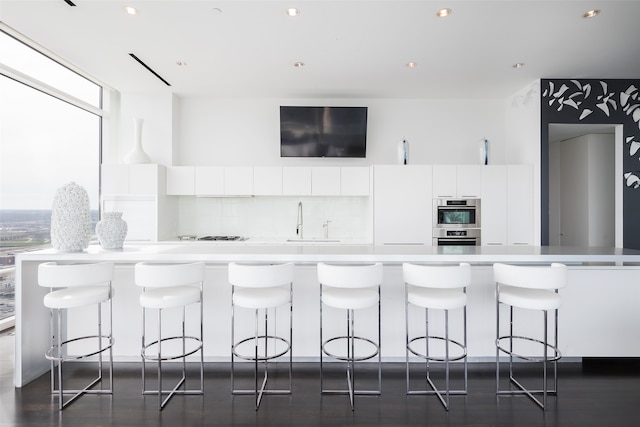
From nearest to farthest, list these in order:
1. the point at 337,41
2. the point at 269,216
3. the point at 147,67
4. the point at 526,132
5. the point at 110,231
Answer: the point at 110,231
the point at 337,41
the point at 147,67
the point at 526,132
the point at 269,216

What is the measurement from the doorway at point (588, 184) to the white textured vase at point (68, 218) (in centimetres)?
557

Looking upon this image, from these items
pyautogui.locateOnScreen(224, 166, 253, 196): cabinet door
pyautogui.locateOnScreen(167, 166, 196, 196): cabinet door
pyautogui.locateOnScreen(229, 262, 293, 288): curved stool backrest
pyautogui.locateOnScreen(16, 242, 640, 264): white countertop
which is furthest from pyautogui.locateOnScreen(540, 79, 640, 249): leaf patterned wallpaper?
pyautogui.locateOnScreen(167, 166, 196, 196): cabinet door

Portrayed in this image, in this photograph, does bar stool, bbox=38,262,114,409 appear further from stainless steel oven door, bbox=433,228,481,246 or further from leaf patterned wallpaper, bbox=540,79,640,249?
leaf patterned wallpaper, bbox=540,79,640,249

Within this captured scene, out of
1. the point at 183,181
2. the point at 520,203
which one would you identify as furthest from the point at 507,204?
the point at 183,181

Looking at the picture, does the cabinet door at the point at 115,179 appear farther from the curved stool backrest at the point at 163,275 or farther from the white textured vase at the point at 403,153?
the white textured vase at the point at 403,153

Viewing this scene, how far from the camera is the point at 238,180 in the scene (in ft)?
15.3

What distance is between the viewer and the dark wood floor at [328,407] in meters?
2.07

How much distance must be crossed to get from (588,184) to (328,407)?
5.26 m

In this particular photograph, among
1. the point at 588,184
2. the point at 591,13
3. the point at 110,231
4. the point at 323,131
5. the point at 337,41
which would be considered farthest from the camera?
the point at 588,184

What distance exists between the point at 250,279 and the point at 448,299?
52.8 inches

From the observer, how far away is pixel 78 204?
2520mm

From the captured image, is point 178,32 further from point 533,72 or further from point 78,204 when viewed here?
point 533,72

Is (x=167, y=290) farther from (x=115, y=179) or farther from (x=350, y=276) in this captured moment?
(x=115, y=179)

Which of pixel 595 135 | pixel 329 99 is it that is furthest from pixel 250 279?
pixel 595 135
